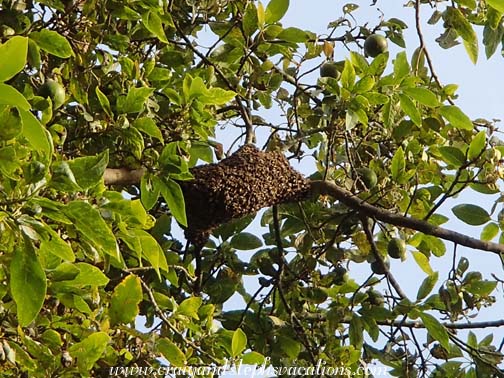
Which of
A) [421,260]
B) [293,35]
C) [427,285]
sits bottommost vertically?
[427,285]

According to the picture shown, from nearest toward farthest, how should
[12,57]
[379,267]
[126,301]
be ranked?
[12,57] → [126,301] → [379,267]

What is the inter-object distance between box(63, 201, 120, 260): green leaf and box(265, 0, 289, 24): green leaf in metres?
1.12

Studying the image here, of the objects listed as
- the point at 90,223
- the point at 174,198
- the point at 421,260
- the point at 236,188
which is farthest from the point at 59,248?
the point at 421,260

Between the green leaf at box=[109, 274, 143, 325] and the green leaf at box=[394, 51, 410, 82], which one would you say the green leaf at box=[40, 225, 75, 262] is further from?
the green leaf at box=[394, 51, 410, 82]

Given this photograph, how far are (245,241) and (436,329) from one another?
602 millimetres

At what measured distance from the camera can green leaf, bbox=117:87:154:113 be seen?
1664mm

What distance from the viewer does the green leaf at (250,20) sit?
82.3 inches

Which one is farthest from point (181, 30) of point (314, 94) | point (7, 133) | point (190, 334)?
point (7, 133)

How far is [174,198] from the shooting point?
166 centimetres

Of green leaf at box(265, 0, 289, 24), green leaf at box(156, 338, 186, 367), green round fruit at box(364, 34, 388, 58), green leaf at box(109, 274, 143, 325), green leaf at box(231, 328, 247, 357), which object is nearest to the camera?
green leaf at box(109, 274, 143, 325)

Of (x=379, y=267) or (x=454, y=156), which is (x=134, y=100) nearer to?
(x=454, y=156)

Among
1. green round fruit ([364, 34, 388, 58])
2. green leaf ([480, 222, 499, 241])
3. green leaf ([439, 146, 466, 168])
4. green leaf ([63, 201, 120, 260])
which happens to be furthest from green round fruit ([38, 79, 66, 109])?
green leaf ([480, 222, 499, 241])

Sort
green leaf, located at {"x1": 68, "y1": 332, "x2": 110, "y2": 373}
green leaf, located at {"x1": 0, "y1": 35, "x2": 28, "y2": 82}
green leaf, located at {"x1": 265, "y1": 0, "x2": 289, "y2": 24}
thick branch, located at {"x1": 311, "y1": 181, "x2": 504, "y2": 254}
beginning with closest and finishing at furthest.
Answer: green leaf, located at {"x1": 0, "y1": 35, "x2": 28, "y2": 82}, green leaf, located at {"x1": 68, "y1": 332, "x2": 110, "y2": 373}, thick branch, located at {"x1": 311, "y1": 181, "x2": 504, "y2": 254}, green leaf, located at {"x1": 265, "y1": 0, "x2": 289, "y2": 24}

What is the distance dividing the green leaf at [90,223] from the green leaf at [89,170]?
5 cm
